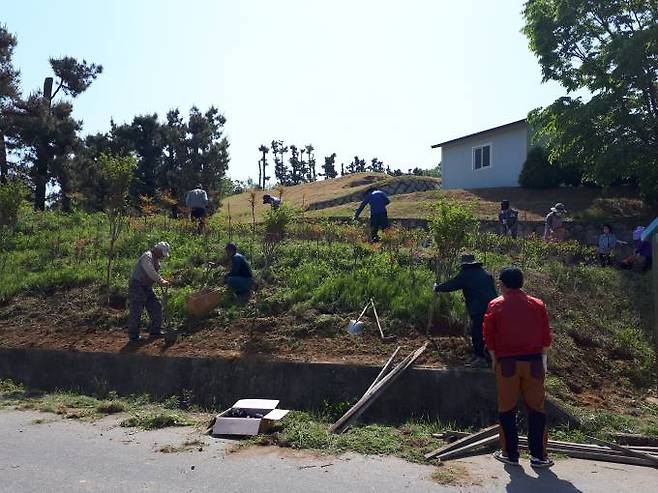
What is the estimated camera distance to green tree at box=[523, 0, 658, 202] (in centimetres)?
1872

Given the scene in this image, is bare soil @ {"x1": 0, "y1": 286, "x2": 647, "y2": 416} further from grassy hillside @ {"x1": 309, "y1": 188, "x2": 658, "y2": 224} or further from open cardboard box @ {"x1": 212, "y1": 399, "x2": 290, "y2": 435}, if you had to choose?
grassy hillside @ {"x1": 309, "y1": 188, "x2": 658, "y2": 224}

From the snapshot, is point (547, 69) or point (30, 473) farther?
point (547, 69)

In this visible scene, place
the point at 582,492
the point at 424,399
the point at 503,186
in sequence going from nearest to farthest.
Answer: the point at 582,492
the point at 424,399
the point at 503,186

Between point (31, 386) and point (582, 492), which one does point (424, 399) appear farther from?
point (31, 386)

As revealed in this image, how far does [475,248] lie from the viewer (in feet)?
46.7

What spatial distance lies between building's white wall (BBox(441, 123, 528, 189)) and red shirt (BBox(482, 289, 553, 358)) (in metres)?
22.5

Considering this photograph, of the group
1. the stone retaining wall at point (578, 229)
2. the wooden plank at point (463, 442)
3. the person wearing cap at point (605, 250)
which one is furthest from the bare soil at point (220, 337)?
the stone retaining wall at point (578, 229)

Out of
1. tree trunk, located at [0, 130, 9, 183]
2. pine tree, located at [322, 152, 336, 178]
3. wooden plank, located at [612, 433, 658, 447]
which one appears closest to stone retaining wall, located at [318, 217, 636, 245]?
wooden plank, located at [612, 433, 658, 447]

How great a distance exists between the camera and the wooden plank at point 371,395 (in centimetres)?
775

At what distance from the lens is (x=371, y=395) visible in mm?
8195

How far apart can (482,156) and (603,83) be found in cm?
1085

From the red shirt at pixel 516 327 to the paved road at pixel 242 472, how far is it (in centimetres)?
110

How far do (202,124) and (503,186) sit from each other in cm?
1492

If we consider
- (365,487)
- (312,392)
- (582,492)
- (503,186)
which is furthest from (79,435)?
(503,186)
